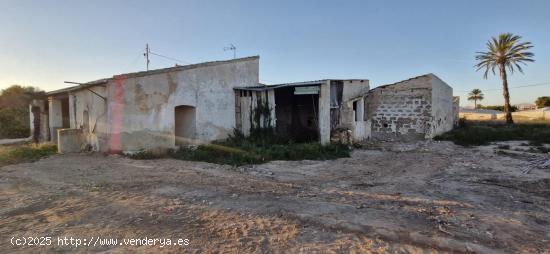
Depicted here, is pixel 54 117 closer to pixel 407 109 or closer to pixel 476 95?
pixel 407 109

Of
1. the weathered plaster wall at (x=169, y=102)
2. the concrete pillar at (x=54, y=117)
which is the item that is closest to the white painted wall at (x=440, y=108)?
the weathered plaster wall at (x=169, y=102)

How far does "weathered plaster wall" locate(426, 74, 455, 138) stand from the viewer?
1634 cm

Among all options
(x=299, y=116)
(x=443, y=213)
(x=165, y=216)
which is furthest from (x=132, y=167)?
(x=299, y=116)

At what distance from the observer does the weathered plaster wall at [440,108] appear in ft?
53.6

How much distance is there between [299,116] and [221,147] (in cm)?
700

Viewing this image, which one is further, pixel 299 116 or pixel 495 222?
pixel 299 116

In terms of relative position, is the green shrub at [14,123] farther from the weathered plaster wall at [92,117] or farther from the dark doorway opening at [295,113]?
the dark doorway opening at [295,113]

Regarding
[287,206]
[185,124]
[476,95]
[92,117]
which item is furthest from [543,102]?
[92,117]

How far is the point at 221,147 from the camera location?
1220 centimetres

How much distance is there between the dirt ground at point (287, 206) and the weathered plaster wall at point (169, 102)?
2066 millimetres

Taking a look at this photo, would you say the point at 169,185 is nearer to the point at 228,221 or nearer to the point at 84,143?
the point at 228,221

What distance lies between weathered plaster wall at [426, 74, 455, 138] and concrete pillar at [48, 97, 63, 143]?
763 inches

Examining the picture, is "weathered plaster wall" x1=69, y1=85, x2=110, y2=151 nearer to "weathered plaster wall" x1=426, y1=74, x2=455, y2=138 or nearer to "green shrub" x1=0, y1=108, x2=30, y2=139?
"green shrub" x1=0, y1=108, x2=30, y2=139

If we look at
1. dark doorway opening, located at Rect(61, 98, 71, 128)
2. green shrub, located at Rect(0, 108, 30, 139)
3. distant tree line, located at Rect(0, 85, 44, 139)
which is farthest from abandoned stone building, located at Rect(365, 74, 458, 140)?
green shrub, located at Rect(0, 108, 30, 139)
